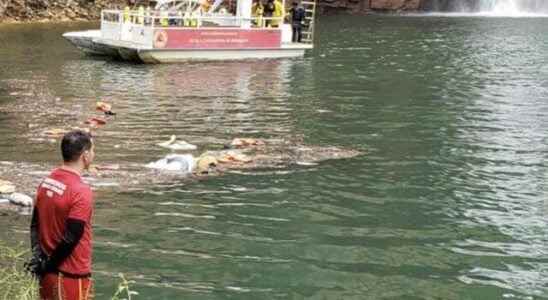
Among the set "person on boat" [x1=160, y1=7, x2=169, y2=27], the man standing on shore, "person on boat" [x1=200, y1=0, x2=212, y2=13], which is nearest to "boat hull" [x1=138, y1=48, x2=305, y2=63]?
"person on boat" [x1=160, y1=7, x2=169, y2=27]

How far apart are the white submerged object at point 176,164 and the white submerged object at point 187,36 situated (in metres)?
16.1

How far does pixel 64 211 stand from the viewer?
5801 mm

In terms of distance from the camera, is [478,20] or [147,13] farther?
[478,20]

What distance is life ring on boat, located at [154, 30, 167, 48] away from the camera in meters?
29.9

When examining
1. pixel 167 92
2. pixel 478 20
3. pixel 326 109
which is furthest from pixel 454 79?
pixel 478 20

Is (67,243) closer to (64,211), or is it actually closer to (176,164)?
(64,211)

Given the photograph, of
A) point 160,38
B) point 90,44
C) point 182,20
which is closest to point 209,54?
point 182,20

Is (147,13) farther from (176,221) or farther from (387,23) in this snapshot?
(387,23)

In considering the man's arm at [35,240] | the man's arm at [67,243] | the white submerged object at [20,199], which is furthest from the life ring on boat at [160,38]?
the man's arm at [67,243]

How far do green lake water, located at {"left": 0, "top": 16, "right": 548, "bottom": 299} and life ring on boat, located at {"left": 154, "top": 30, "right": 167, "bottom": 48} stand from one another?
1.17 m

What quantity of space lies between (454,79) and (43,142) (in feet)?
52.4

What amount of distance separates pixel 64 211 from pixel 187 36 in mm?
25289

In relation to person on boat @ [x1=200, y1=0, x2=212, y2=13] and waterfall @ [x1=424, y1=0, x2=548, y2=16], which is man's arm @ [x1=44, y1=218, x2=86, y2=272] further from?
waterfall @ [x1=424, y1=0, x2=548, y2=16]

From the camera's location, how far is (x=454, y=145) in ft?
55.1
